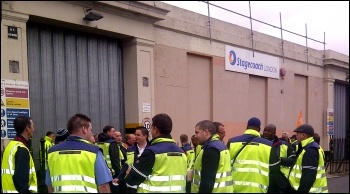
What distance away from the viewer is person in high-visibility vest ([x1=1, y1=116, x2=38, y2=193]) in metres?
3.91

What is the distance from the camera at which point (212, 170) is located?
3.81m

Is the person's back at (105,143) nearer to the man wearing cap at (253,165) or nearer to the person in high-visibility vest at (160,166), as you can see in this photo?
the man wearing cap at (253,165)

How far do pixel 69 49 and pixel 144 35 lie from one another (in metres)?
2.05

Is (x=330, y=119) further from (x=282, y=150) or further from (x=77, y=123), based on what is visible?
(x=77, y=123)

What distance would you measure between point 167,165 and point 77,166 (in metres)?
0.84

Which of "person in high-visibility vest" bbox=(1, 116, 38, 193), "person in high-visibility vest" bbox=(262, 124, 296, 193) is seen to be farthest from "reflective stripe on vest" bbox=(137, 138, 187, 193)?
"person in high-visibility vest" bbox=(262, 124, 296, 193)

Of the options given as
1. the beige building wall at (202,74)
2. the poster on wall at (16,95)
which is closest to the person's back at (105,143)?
the beige building wall at (202,74)

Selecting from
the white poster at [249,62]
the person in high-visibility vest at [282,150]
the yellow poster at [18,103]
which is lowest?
the person in high-visibility vest at [282,150]

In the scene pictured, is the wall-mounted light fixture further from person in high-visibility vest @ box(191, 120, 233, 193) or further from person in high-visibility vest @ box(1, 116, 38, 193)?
person in high-visibility vest @ box(191, 120, 233, 193)

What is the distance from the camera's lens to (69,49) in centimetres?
738

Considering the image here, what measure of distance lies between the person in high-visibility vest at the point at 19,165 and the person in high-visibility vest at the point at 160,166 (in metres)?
1.02

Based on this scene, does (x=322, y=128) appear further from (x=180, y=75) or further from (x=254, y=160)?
(x=254, y=160)

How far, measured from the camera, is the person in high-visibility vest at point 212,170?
3.78m

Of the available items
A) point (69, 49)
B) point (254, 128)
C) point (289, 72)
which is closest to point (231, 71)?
point (289, 72)
